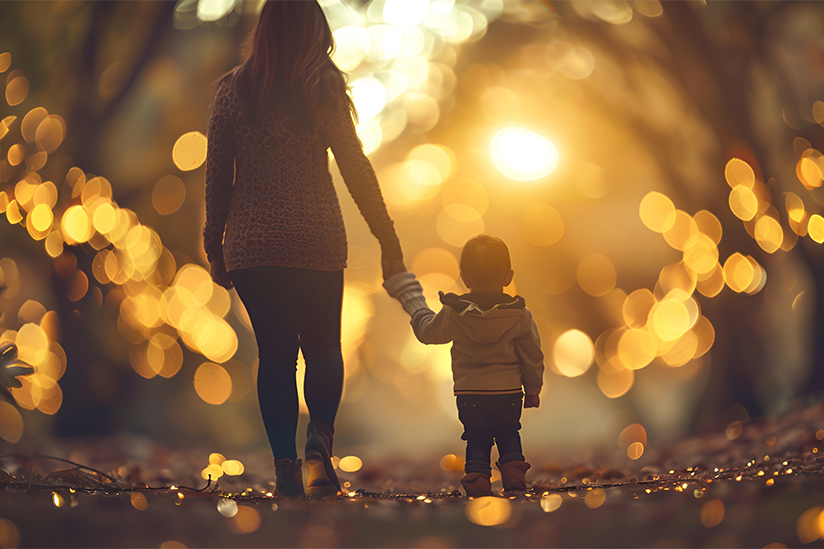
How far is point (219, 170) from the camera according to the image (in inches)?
75.4

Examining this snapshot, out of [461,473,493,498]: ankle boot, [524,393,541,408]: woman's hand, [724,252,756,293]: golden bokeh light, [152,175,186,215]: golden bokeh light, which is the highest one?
[152,175,186,215]: golden bokeh light

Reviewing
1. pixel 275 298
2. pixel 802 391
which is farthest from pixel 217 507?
pixel 802 391

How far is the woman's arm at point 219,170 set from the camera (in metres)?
1.92

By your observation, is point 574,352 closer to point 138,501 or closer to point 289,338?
point 289,338

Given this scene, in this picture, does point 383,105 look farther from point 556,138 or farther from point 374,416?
point 374,416

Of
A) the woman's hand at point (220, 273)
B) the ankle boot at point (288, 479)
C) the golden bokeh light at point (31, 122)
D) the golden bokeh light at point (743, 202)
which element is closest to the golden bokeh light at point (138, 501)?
the ankle boot at point (288, 479)

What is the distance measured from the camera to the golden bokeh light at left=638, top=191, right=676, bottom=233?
167 inches

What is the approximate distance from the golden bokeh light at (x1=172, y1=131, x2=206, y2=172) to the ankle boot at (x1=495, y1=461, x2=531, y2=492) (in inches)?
101

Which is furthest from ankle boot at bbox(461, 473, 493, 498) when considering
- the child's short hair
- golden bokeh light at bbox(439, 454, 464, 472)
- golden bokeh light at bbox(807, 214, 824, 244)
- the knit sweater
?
golden bokeh light at bbox(807, 214, 824, 244)

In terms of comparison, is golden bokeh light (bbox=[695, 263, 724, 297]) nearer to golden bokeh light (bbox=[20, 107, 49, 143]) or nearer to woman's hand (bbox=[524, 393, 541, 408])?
woman's hand (bbox=[524, 393, 541, 408])

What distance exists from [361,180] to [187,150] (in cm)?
213

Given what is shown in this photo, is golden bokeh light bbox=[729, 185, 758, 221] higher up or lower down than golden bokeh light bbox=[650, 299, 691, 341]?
higher up

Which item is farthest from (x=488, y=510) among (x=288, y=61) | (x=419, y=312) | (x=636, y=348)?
(x=636, y=348)

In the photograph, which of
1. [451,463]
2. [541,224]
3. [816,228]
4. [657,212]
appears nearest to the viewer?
[816,228]
